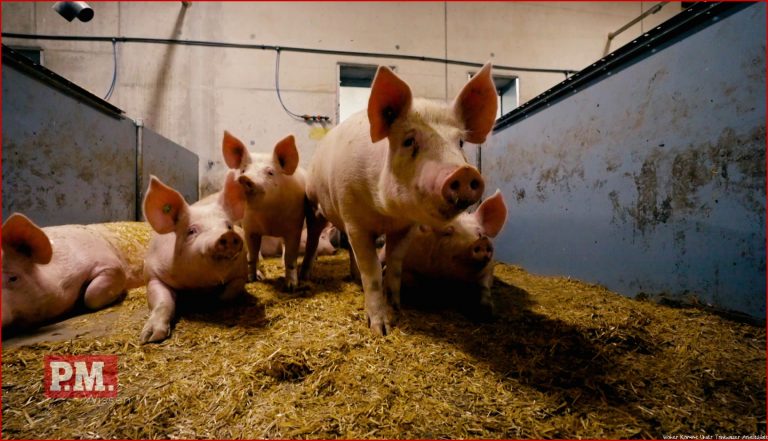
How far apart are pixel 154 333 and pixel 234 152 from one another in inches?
80.2

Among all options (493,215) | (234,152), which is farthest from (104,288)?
(493,215)

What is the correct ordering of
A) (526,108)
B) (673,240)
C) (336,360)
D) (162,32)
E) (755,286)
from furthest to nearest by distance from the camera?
(162,32) < (526,108) < (673,240) < (755,286) < (336,360)

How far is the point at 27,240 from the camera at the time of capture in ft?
7.72

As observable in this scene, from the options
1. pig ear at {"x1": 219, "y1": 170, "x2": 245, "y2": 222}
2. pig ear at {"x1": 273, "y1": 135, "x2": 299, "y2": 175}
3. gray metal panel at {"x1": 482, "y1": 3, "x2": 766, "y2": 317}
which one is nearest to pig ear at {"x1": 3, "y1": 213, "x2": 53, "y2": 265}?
pig ear at {"x1": 219, "y1": 170, "x2": 245, "y2": 222}

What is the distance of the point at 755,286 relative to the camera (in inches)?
86.1

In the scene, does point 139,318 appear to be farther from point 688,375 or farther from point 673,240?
point 673,240

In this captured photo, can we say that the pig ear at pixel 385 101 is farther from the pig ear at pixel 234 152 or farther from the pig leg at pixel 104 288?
the pig leg at pixel 104 288

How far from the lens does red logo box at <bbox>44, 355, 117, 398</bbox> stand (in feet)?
5.02

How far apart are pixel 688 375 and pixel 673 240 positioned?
1.52 metres

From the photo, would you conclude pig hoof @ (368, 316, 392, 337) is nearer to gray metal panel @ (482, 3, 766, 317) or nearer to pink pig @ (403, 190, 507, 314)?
pink pig @ (403, 190, 507, 314)

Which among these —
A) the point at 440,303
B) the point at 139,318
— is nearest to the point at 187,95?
the point at 139,318

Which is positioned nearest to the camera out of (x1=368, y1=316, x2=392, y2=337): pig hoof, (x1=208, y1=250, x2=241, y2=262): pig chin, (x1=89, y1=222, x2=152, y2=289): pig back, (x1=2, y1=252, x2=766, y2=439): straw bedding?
(x1=2, y1=252, x2=766, y2=439): straw bedding

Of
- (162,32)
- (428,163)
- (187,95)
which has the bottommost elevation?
(428,163)

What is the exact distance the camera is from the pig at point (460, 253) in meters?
2.74
